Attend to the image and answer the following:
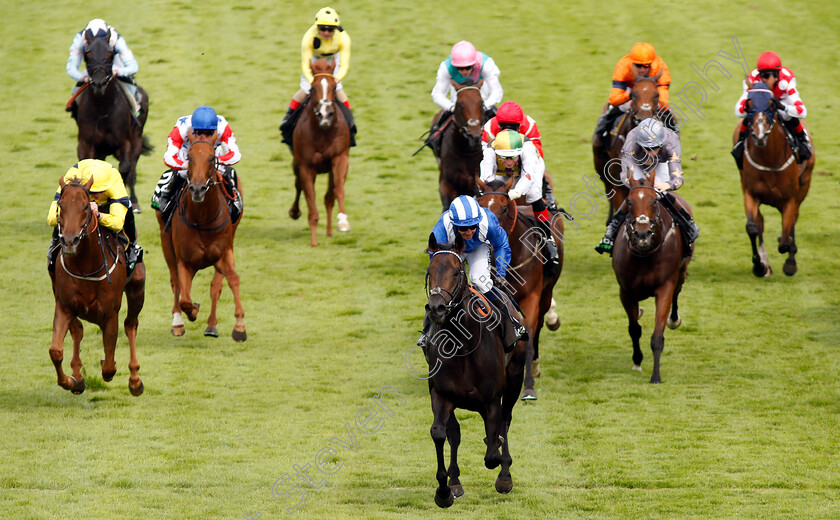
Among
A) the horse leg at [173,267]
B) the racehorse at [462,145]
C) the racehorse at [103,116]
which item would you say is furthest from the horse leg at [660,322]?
the racehorse at [103,116]

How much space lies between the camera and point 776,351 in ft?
41.2

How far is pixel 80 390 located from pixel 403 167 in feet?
35.5

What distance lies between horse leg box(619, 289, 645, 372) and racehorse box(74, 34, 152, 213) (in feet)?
24.4

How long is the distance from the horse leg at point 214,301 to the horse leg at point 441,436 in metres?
5.09

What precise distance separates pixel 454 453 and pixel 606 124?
8.03m

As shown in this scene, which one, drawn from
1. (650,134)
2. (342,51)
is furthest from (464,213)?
(342,51)

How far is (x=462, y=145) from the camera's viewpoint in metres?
12.4

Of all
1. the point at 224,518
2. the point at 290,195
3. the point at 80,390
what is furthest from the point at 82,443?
the point at 290,195

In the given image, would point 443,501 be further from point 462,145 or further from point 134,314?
point 462,145

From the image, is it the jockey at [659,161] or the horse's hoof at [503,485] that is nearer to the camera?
the horse's hoof at [503,485]

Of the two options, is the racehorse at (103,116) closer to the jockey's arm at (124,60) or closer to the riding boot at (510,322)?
the jockey's arm at (124,60)

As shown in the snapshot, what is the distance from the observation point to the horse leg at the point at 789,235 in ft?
49.0

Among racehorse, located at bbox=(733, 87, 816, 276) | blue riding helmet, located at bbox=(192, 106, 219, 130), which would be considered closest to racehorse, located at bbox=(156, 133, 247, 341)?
blue riding helmet, located at bbox=(192, 106, 219, 130)

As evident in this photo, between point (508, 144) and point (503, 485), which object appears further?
point (508, 144)
